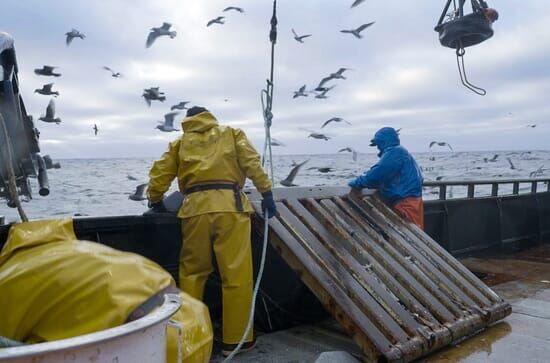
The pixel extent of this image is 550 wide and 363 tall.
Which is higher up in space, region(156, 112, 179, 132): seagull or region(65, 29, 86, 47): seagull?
region(65, 29, 86, 47): seagull

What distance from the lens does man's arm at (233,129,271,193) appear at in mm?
3387

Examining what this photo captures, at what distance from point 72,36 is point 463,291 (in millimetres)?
10408

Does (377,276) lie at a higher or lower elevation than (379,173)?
lower

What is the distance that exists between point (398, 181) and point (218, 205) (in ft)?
7.83

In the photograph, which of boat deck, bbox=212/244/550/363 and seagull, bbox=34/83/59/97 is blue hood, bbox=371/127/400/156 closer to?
boat deck, bbox=212/244/550/363

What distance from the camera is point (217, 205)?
10.7 feet

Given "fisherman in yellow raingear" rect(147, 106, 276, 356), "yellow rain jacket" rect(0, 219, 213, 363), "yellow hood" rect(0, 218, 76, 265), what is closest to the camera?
"yellow rain jacket" rect(0, 219, 213, 363)

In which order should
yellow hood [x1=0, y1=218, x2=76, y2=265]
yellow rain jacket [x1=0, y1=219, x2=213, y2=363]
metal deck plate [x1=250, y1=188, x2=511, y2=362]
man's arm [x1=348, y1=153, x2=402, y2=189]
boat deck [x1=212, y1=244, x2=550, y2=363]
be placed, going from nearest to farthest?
yellow rain jacket [x1=0, y1=219, x2=213, y2=363]
yellow hood [x1=0, y1=218, x2=76, y2=265]
metal deck plate [x1=250, y1=188, x2=511, y2=362]
boat deck [x1=212, y1=244, x2=550, y2=363]
man's arm [x1=348, y1=153, x2=402, y2=189]

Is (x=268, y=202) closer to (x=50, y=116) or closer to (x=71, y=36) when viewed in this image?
(x=50, y=116)

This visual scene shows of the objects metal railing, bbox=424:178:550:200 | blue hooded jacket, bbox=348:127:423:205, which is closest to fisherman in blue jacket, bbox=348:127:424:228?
blue hooded jacket, bbox=348:127:423:205

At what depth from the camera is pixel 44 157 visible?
359 cm

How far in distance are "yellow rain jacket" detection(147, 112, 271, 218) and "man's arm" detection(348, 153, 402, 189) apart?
169 centimetres

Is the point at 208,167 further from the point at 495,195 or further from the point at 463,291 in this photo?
the point at 495,195

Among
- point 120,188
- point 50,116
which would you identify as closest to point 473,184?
point 50,116
